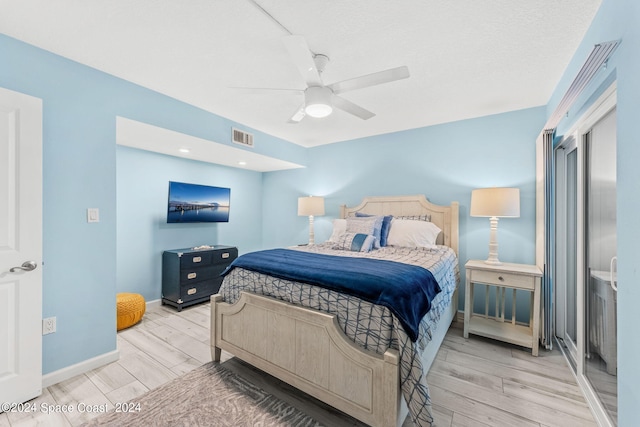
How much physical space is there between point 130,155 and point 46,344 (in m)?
2.22

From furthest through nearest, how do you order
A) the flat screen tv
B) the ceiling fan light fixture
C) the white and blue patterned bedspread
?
the flat screen tv, the ceiling fan light fixture, the white and blue patterned bedspread

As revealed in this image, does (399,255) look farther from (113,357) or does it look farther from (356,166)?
(113,357)

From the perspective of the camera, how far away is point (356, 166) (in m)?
4.15

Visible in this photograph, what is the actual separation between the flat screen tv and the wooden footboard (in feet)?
6.62

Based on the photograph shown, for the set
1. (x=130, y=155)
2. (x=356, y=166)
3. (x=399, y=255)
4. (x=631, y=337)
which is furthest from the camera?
(x=356, y=166)

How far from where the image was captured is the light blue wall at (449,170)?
9.66ft

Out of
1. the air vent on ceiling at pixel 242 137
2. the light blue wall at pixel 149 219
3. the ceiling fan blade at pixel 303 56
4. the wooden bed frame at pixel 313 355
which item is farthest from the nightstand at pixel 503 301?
the light blue wall at pixel 149 219

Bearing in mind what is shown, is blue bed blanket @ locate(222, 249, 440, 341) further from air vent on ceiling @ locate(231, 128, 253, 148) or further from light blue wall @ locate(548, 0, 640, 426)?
air vent on ceiling @ locate(231, 128, 253, 148)

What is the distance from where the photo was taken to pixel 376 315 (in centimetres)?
150

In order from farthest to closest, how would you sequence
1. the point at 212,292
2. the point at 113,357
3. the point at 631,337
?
the point at 212,292 → the point at 113,357 → the point at 631,337

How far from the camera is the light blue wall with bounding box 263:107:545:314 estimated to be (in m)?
2.94

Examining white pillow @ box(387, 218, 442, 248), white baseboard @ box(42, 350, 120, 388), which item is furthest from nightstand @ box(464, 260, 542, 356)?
white baseboard @ box(42, 350, 120, 388)

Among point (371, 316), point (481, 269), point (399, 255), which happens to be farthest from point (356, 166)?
point (371, 316)

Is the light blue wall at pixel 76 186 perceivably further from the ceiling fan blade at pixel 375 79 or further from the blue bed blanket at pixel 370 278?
the ceiling fan blade at pixel 375 79
